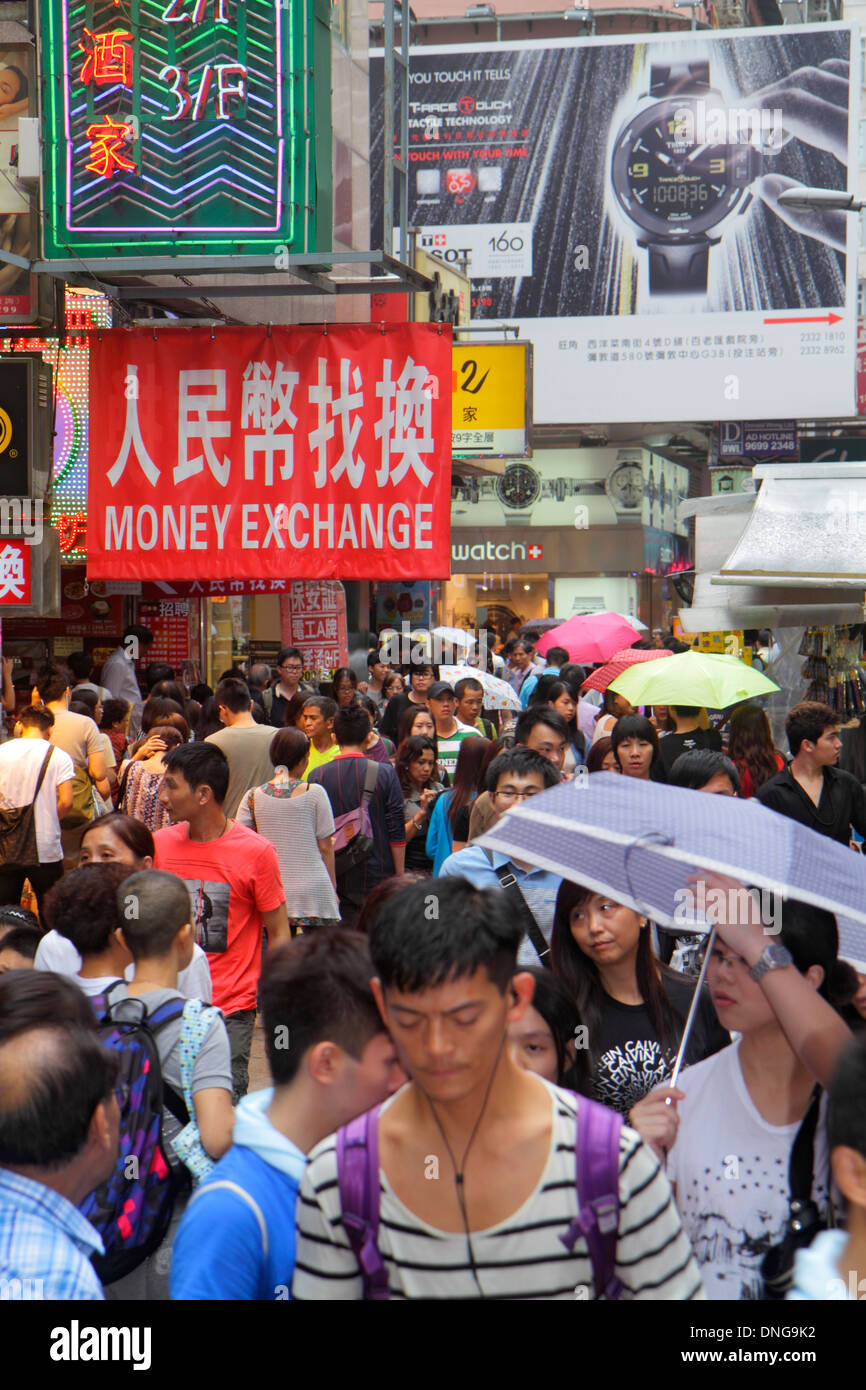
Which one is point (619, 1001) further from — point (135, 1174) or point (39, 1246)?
point (39, 1246)

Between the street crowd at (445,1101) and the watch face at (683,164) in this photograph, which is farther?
the watch face at (683,164)

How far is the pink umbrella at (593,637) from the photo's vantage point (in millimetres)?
15148

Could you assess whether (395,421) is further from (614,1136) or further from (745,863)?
A: (614,1136)

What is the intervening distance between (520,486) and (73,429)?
25.2 meters

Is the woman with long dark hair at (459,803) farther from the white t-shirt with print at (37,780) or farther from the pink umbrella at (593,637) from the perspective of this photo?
the pink umbrella at (593,637)

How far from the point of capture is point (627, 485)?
120ft

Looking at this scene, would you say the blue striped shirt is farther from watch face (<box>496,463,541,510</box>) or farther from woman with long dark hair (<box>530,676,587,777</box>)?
watch face (<box>496,463,541,510</box>)

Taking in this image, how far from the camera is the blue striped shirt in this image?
7.61 feet

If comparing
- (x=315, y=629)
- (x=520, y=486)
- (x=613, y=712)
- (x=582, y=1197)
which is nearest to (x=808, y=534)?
(x=613, y=712)

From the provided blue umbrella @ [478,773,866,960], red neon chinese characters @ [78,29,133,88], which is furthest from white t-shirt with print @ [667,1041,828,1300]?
red neon chinese characters @ [78,29,133,88]

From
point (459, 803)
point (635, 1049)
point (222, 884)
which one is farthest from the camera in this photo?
point (459, 803)

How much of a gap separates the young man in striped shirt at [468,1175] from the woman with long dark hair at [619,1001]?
1.50 m

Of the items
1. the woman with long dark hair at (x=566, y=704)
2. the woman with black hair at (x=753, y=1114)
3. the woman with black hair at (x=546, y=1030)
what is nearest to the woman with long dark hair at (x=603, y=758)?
the woman with long dark hair at (x=566, y=704)
